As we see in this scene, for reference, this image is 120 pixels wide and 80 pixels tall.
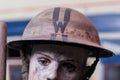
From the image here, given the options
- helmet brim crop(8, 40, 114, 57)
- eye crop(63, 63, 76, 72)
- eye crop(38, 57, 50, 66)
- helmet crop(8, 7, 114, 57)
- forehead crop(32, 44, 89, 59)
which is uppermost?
helmet crop(8, 7, 114, 57)

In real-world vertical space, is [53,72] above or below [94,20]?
below

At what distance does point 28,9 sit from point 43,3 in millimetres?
96

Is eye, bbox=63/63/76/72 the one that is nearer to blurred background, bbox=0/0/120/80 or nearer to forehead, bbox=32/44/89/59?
forehead, bbox=32/44/89/59

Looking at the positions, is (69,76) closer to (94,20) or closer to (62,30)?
(62,30)

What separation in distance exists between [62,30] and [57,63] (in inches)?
4.5

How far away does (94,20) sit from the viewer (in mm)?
2057

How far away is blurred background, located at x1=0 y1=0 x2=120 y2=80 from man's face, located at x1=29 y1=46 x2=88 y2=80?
2.31ft

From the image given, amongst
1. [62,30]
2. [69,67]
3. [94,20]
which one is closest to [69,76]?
[69,67]

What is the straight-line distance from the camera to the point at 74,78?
1.29 meters

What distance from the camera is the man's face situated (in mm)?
1252

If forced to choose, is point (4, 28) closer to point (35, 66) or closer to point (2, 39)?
point (2, 39)

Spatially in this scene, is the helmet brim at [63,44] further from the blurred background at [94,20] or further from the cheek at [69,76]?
the blurred background at [94,20]

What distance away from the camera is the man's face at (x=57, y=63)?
1.25 meters

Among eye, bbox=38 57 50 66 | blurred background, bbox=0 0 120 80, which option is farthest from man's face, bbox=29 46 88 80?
blurred background, bbox=0 0 120 80
